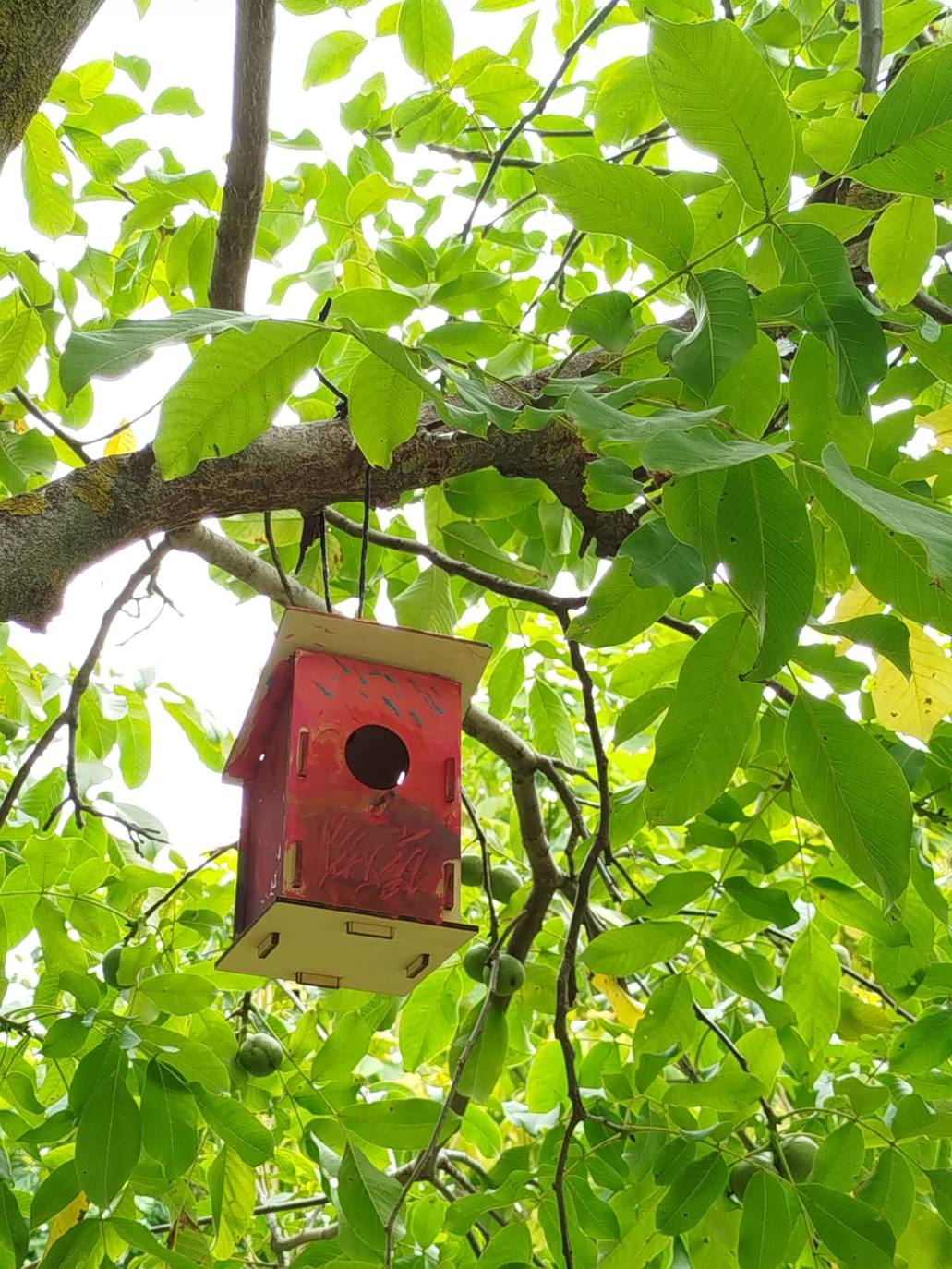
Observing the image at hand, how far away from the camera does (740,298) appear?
963 mm

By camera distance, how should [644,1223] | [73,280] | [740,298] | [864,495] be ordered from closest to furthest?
[864,495], [740,298], [644,1223], [73,280]

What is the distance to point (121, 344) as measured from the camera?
0.88m

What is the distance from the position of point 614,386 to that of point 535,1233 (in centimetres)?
199

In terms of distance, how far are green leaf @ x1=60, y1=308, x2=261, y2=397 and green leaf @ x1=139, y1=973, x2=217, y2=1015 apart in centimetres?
89

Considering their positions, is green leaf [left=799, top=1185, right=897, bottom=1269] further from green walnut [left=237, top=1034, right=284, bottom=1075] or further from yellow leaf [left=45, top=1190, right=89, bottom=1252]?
yellow leaf [left=45, top=1190, right=89, bottom=1252]

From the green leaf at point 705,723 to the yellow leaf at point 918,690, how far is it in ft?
1.13

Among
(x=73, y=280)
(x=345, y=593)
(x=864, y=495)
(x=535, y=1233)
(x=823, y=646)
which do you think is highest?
(x=73, y=280)

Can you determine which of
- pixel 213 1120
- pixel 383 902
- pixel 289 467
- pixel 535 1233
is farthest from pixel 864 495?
pixel 535 1233

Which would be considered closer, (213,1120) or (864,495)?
(864,495)

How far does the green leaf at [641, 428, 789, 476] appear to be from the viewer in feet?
2.30

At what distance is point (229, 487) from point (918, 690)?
A: 2.84 ft

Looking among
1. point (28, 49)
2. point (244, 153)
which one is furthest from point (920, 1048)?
point (28, 49)

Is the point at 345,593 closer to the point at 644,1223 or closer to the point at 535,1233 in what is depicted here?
the point at 644,1223

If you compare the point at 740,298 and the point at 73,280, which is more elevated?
the point at 73,280
